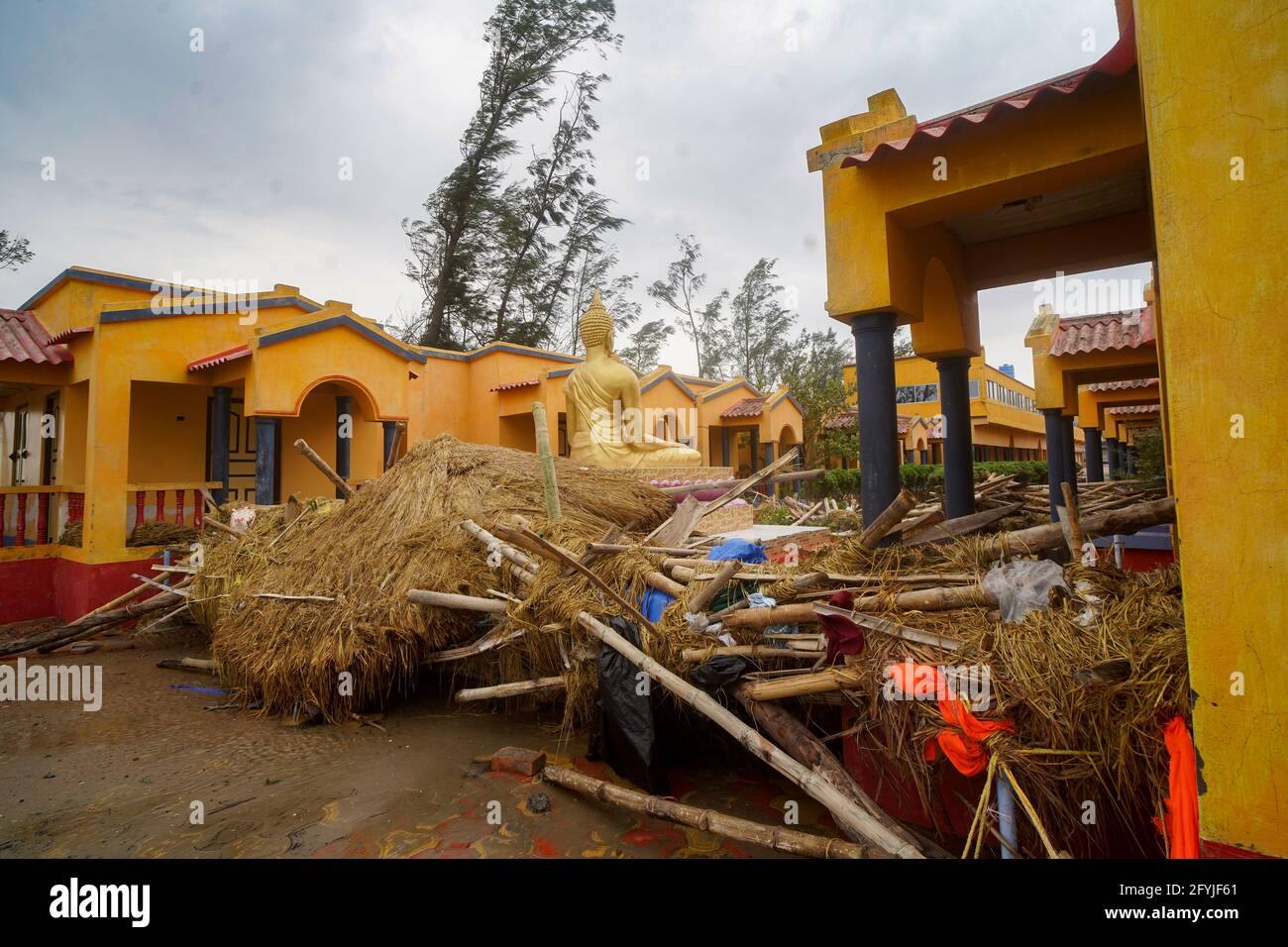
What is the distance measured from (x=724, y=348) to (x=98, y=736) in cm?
3450

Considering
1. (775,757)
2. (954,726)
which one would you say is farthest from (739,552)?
(954,726)

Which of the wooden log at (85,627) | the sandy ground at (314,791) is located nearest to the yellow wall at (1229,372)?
the sandy ground at (314,791)

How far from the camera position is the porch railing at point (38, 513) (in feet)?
33.0

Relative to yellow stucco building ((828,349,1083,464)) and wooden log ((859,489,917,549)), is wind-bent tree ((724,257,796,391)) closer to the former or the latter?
yellow stucco building ((828,349,1083,464))

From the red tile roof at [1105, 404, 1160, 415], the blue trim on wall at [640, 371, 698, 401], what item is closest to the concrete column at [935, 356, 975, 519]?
the blue trim on wall at [640, 371, 698, 401]

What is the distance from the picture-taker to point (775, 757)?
3.42m

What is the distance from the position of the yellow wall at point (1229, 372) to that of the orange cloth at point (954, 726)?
77 cm

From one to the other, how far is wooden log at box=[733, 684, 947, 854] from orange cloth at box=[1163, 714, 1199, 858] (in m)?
0.99

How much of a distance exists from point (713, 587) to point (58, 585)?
37.4 feet

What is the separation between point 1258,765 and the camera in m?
2.25

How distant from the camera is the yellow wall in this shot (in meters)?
2.26

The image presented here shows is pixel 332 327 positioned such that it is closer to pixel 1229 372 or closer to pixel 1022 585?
pixel 1022 585

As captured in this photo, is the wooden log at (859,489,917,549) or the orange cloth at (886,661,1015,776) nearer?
the orange cloth at (886,661,1015,776)
